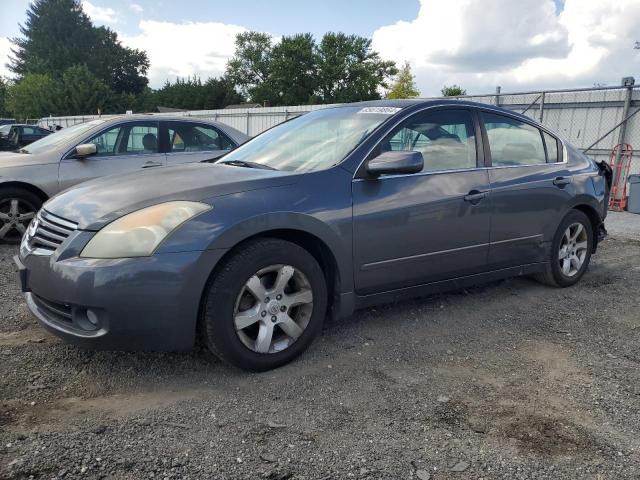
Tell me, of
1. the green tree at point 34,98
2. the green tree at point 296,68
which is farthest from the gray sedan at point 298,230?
the green tree at point 296,68

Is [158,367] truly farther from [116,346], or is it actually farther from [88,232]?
[88,232]

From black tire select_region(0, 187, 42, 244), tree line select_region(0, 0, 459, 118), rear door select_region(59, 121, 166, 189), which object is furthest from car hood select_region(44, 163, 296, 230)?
tree line select_region(0, 0, 459, 118)

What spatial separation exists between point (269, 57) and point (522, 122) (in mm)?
80599

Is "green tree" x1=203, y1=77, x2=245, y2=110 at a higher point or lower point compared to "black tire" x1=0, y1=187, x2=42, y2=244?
higher

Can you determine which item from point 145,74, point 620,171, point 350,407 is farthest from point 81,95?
point 350,407

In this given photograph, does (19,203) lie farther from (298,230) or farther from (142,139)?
(298,230)

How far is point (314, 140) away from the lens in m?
3.80

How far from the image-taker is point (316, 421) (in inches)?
102

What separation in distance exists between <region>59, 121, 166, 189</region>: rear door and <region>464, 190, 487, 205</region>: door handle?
12.4ft

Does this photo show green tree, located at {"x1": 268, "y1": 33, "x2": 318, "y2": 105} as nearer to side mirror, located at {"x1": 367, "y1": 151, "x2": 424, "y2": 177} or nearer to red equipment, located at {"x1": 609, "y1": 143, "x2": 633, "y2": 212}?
red equipment, located at {"x1": 609, "y1": 143, "x2": 633, "y2": 212}

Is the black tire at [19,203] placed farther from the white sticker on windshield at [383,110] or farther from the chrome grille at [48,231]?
the white sticker on windshield at [383,110]

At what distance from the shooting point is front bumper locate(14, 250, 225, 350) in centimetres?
263

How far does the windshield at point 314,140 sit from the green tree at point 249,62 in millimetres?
79415

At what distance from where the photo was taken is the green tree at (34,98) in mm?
55281
